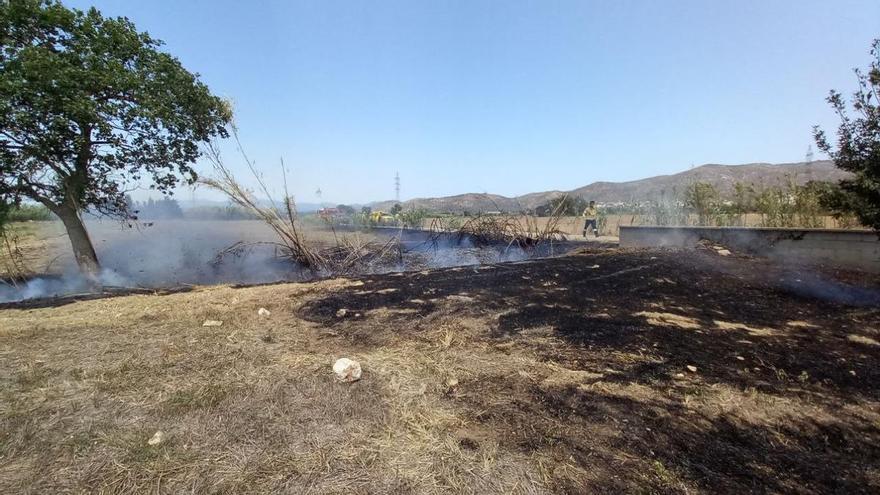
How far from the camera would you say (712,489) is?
181 cm

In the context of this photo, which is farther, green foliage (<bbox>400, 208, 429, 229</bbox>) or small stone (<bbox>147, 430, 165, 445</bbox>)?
green foliage (<bbox>400, 208, 429, 229</bbox>)

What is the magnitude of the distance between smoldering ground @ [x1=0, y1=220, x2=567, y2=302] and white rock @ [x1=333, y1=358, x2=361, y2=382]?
653cm

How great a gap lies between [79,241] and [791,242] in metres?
15.0

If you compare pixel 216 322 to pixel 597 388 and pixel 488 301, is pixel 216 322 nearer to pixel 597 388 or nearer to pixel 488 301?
pixel 488 301

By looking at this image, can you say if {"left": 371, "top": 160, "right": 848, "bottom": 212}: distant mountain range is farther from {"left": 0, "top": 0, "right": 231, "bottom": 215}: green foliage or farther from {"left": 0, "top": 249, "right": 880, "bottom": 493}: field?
{"left": 0, "top": 249, "right": 880, "bottom": 493}: field

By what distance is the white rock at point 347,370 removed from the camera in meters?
2.89

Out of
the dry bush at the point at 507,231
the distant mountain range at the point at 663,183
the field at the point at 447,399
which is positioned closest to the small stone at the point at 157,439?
the field at the point at 447,399

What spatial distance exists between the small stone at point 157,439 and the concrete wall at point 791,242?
10756 mm

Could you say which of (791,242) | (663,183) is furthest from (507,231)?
(663,183)

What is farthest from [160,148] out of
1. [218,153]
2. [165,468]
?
[165,468]

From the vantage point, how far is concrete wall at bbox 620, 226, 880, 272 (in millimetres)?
7312

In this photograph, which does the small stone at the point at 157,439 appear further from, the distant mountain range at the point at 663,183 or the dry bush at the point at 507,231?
the distant mountain range at the point at 663,183

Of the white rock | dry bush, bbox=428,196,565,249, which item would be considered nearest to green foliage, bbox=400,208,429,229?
dry bush, bbox=428,196,565,249

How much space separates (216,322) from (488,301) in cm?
334
